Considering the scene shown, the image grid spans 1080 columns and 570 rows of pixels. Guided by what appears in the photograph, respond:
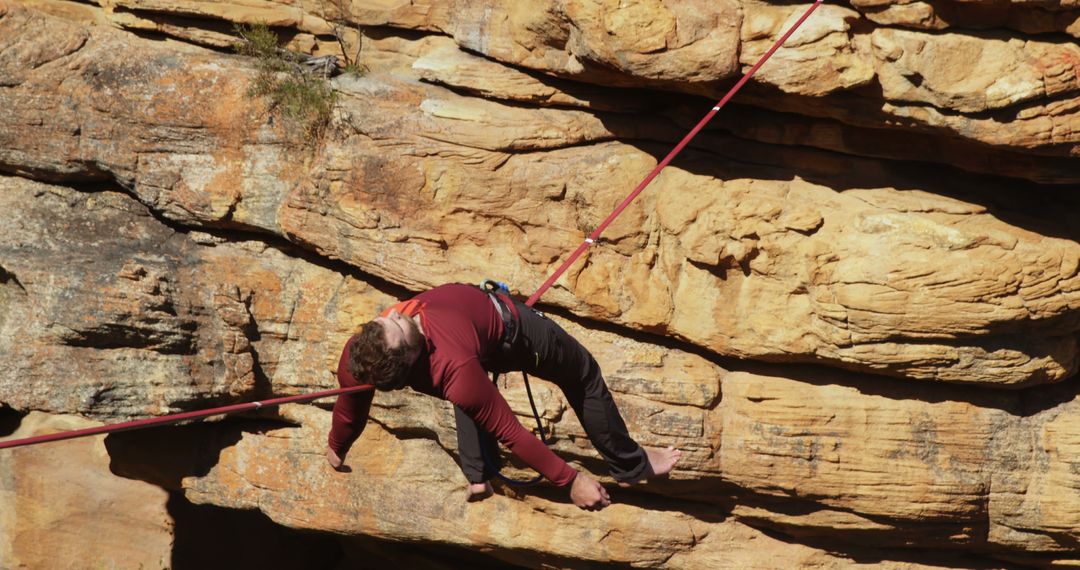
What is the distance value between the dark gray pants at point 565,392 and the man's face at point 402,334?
0.75 metres

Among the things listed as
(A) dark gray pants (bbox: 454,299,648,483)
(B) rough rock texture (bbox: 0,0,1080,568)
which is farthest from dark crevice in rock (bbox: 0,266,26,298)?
(A) dark gray pants (bbox: 454,299,648,483)

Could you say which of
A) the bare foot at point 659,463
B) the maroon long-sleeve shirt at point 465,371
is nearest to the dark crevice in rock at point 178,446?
the bare foot at point 659,463

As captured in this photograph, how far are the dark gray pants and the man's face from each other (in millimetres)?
747

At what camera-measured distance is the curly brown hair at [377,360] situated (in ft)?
18.2

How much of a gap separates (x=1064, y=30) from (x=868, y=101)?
115cm

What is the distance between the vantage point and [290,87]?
867 centimetres

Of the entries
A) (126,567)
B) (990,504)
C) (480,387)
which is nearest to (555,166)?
(480,387)

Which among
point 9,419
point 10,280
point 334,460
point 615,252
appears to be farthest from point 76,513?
point 615,252

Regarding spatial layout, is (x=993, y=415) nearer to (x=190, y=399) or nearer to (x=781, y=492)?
(x=781, y=492)

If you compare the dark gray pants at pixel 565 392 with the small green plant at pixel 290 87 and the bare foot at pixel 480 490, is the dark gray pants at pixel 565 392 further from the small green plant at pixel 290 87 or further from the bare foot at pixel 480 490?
the small green plant at pixel 290 87

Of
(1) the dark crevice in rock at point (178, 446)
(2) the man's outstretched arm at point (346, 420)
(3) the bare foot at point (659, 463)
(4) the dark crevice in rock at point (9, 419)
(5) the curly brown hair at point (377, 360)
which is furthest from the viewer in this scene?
(4) the dark crevice in rock at point (9, 419)

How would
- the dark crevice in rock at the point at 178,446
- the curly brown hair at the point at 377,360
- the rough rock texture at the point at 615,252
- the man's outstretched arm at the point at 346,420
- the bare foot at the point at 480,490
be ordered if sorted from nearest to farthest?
→ 1. the curly brown hair at the point at 377,360
2. the man's outstretched arm at the point at 346,420
3. the bare foot at the point at 480,490
4. the rough rock texture at the point at 615,252
5. the dark crevice in rock at the point at 178,446

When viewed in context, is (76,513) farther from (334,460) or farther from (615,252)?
(615,252)

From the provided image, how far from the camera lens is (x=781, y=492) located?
28.0 feet
